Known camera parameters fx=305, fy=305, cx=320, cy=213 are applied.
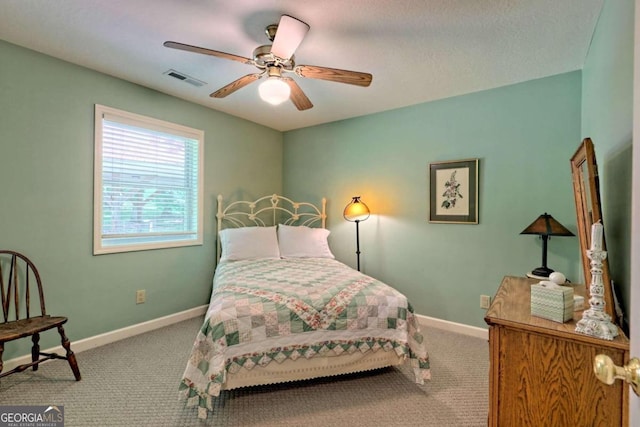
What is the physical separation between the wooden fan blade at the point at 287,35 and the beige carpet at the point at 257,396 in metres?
2.25

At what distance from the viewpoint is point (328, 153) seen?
4211 mm

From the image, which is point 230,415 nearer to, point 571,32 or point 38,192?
point 38,192

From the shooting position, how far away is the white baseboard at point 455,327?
3.03 meters

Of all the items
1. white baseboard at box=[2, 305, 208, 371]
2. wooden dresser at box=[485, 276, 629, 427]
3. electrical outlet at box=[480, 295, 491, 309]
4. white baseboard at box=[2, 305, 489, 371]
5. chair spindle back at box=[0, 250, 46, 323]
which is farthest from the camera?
electrical outlet at box=[480, 295, 491, 309]

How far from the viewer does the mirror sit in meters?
1.19

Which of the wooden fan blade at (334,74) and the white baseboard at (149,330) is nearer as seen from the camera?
the wooden fan blade at (334,74)

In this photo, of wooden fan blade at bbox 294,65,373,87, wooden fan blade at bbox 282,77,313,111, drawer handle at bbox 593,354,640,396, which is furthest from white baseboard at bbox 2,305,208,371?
drawer handle at bbox 593,354,640,396

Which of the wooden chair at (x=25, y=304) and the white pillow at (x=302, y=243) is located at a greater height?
the white pillow at (x=302, y=243)

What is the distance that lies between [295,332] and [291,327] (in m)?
0.04

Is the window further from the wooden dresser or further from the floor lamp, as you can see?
the wooden dresser

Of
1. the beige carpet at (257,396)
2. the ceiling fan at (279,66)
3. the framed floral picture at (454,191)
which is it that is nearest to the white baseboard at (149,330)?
the beige carpet at (257,396)

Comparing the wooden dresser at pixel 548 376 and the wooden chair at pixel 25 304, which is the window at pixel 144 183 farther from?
the wooden dresser at pixel 548 376

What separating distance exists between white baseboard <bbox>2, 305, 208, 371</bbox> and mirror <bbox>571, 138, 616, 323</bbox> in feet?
11.6

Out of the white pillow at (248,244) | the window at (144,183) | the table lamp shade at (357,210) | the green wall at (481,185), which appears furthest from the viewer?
the table lamp shade at (357,210)
